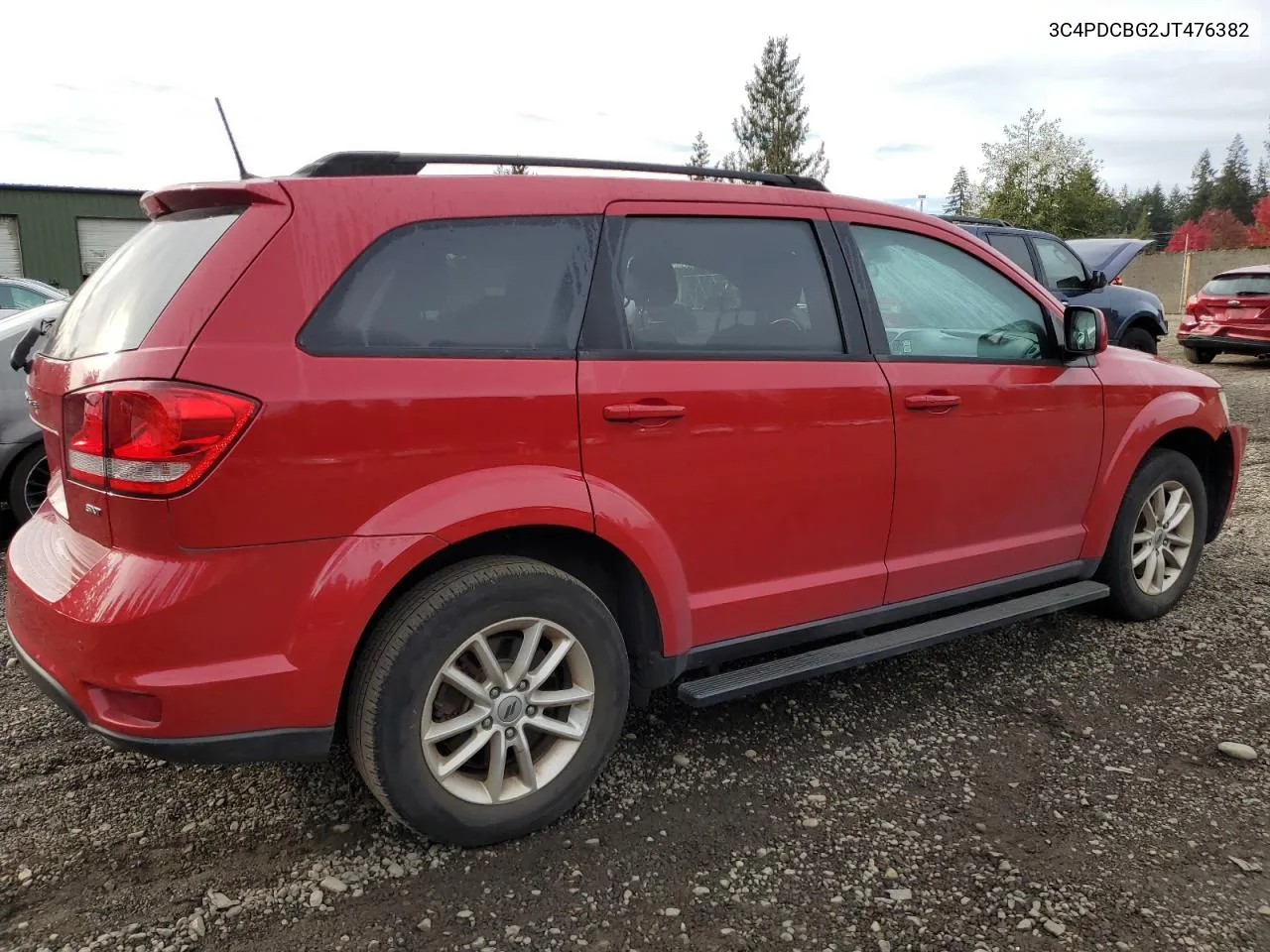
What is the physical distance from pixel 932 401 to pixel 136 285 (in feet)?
8.01

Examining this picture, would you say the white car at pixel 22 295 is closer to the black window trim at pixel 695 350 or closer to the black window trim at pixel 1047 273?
the black window trim at pixel 695 350

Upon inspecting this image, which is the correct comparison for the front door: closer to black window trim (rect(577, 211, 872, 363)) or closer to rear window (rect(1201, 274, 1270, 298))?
black window trim (rect(577, 211, 872, 363))

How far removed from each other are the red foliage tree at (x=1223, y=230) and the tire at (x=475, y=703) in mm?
66740

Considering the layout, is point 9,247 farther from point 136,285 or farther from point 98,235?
point 136,285

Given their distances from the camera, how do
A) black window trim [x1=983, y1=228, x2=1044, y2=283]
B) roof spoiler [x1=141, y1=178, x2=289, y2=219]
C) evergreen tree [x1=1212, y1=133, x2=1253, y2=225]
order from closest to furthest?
1. roof spoiler [x1=141, y1=178, x2=289, y2=219]
2. black window trim [x1=983, y1=228, x2=1044, y2=283]
3. evergreen tree [x1=1212, y1=133, x2=1253, y2=225]

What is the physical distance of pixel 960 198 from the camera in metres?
61.2

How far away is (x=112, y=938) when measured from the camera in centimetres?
217

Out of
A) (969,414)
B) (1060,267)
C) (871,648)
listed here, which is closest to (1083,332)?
(969,414)

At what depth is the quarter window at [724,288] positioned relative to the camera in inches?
108

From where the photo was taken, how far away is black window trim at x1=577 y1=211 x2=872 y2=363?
2621 mm

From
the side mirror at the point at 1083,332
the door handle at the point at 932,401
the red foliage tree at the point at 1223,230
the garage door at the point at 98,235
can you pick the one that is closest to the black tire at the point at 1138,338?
the side mirror at the point at 1083,332

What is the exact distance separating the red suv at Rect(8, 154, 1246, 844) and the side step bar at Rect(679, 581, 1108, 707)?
2cm

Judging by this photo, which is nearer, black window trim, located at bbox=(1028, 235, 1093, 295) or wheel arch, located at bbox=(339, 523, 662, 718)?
wheel arch, located at bbox=(339, 523, 662, 718)

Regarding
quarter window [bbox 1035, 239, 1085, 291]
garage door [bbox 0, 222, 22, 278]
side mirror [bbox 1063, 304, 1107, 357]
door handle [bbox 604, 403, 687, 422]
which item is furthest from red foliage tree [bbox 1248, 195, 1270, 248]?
door handle [bbox 604, 403, 687, 422]
